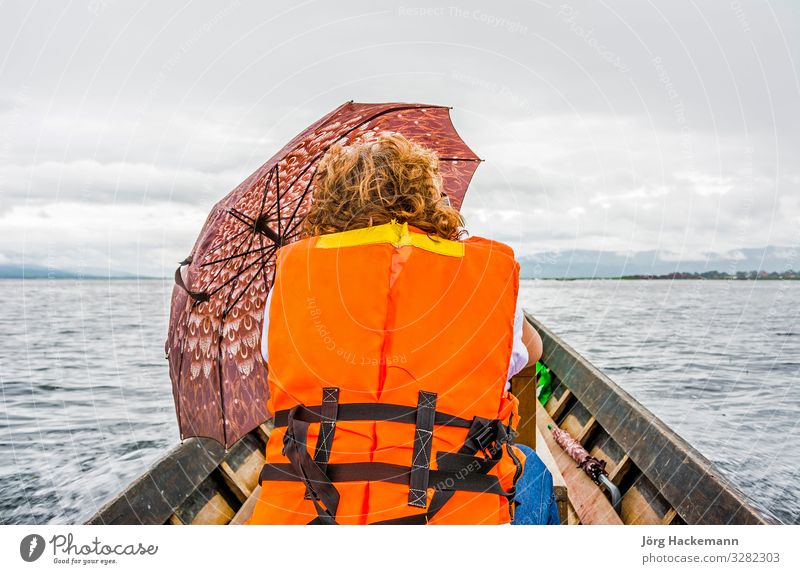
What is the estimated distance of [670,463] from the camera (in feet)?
9.43

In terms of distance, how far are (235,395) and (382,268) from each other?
1.28 metres

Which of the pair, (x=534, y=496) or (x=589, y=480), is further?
(x=589, y=480)

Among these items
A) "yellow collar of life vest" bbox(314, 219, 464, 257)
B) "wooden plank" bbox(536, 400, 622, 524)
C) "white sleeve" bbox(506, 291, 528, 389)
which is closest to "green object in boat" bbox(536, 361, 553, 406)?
"wooden plank" bbox(536, 400, 622, 524)

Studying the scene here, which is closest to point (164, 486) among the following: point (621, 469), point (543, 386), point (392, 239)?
point (392, 239)

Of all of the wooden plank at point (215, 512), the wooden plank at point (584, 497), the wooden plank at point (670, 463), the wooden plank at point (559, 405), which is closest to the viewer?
the wooden plank at point (670, 463)

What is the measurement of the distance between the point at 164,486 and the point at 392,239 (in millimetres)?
2135

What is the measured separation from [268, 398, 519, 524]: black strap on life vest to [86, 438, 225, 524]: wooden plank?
50.7 inches

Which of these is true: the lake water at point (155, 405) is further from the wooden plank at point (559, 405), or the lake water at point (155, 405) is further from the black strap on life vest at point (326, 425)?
the black strap on life vest at point (326, 425)

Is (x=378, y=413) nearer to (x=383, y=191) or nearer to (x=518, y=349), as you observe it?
(x=518, y=349)

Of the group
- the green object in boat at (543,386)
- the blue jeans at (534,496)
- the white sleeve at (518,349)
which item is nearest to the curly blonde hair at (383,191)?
the white sleeve at (518,349)

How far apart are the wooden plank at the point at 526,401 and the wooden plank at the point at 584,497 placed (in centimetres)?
62

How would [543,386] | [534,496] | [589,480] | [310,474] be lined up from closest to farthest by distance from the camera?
1. [310,474]
2. [534,496]
3. [589,480]
4. [543,386]

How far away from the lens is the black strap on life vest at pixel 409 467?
155 centimetres
